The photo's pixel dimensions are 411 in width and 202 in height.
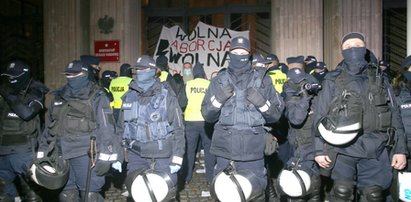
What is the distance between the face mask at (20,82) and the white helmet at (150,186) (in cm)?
206

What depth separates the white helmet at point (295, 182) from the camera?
5.46 metres

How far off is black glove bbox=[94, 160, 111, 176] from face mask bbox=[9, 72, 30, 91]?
163 cm

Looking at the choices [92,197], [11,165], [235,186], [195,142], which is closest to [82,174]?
[92,197]

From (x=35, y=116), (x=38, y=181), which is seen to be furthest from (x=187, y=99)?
(x=38, y=181)

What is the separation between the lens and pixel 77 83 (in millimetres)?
5637

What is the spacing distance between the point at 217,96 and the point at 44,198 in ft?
12.0

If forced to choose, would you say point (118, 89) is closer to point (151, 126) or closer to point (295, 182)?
point (151, 126)

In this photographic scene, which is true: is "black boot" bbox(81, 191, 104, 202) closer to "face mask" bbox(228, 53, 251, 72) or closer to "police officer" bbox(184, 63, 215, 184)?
"face mask" bbox(228, 53, 251, 72)

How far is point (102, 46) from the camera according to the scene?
12.0m

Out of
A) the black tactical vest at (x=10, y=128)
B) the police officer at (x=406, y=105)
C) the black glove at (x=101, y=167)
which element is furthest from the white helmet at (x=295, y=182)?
the black tactical vest at (x=10, y=128)

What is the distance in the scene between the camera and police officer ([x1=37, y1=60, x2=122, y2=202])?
5449 mm

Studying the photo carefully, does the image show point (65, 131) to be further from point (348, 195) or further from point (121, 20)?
point (121, 20)

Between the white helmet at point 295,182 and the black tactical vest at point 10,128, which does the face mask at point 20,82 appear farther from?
the white helmet at point 295,182

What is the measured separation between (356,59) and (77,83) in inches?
126
